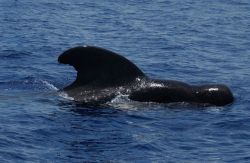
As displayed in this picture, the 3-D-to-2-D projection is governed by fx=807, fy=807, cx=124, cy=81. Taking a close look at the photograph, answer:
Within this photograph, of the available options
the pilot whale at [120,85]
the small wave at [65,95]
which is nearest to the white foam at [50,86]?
the small wave at [65,95]

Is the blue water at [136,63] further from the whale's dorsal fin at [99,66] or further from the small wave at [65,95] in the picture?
the whale's dorsal fin at [99,66]

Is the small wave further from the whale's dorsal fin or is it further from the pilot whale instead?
the whale's dorsal fin

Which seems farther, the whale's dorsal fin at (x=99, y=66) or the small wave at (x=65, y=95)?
the small wave at (x=65, y=95)

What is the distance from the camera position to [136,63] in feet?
92.4

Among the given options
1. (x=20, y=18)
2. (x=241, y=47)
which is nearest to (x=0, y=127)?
(x=241, y=47)

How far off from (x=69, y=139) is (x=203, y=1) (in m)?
30.1

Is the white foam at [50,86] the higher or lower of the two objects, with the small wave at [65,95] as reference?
lower

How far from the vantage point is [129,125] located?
62.0 feet

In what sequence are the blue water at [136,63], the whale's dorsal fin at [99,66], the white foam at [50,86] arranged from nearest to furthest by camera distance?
the blue water at [136,63]
the whale's dorsal fin at [99,66]
the white foam at [50,86]

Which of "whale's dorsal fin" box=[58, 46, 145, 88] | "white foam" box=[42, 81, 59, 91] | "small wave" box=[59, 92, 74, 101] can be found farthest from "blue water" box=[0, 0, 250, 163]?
"whale's dorsal fin" box=[58, 46, 145, 88]

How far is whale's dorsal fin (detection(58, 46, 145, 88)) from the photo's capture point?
825 inches

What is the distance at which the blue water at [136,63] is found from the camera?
1705 cm

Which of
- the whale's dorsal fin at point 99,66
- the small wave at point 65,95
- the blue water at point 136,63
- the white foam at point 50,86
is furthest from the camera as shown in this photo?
the white foam at point 50,86

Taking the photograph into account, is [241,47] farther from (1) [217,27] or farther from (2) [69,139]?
(2) [69,139]
